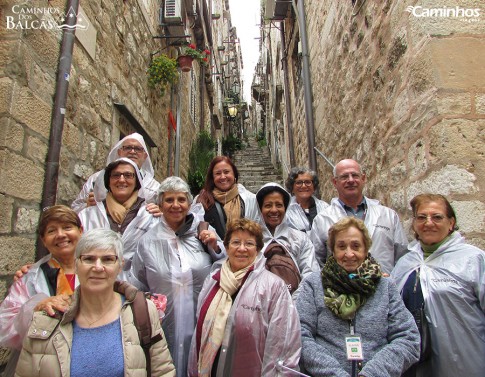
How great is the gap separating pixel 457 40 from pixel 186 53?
5.07m

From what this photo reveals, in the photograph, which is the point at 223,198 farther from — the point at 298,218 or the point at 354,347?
the point at 354,347

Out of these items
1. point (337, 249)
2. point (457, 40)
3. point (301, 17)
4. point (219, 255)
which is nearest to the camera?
point (337, 249)

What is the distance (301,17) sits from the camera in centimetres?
680

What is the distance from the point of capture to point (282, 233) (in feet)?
8.24

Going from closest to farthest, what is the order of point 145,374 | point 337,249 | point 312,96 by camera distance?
point 145,374 → point 337,249 → point 312,96

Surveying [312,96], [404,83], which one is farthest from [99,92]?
[312,96]

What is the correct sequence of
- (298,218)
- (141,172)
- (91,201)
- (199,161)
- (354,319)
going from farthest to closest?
(199,161) < (141,172) < (298,218) < (91,201) < (354,319)

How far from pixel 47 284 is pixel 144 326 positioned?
0.64 meters

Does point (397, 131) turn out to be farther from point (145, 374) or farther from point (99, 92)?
point (99, 92)

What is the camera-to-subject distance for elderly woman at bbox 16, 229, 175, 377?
1.54m

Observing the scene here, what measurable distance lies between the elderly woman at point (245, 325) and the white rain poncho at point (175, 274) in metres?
0.20

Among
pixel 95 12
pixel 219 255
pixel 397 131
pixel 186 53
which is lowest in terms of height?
pixel 219 255

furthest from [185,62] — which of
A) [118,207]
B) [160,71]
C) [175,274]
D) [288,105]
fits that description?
[175,274]

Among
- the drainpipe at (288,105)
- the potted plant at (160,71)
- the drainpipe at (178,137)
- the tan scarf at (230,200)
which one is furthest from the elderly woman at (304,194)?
the drainpipe at (288,105)
